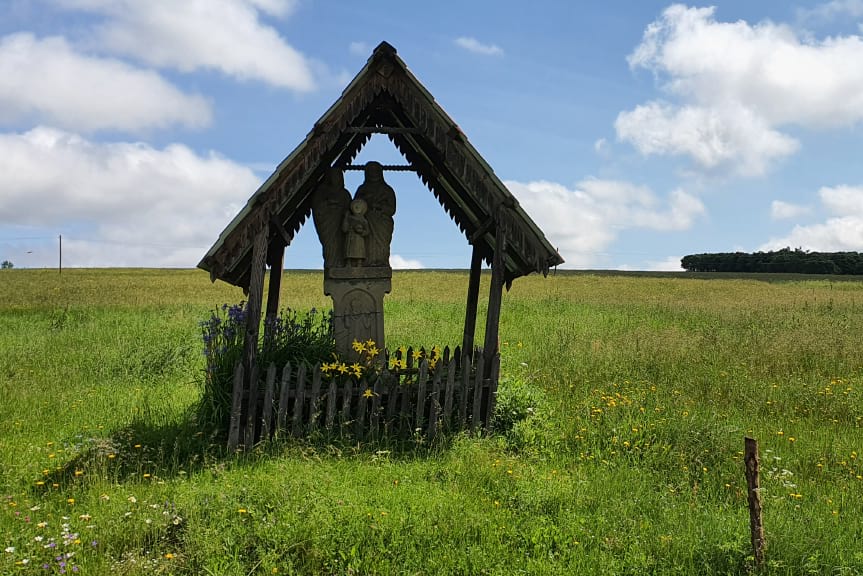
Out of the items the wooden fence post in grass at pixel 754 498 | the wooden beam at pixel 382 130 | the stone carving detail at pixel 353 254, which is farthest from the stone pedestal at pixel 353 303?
the wooden fence post in grass at pixel 754 498

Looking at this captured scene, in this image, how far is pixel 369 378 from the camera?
26.6ft

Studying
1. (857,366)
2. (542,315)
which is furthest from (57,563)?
(542,315)

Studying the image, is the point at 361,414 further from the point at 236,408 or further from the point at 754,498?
the point at 754,498

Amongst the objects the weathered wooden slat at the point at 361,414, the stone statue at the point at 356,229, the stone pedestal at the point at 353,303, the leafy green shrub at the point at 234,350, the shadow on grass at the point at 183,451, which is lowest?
the shadow on grass at the point at 183,451

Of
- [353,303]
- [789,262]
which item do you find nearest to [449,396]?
[353,303]

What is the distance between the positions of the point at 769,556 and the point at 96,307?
70.1 feet

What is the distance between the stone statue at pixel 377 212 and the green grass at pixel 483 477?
2.52 metres

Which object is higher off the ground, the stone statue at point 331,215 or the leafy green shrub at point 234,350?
the stone statue at point 331,215

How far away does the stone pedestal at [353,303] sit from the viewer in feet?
28.9

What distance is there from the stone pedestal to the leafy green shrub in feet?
0.85

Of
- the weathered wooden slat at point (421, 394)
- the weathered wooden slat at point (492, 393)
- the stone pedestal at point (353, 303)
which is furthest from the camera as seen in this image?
the stone pedestal at point (353, 303)

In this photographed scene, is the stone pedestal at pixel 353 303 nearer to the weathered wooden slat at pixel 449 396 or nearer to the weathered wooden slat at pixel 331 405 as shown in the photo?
the weathered wooden slat at pixel 331 405

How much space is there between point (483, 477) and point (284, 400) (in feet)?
7.82

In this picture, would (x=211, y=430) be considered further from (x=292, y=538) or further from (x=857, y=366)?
(x=857, y=366)
